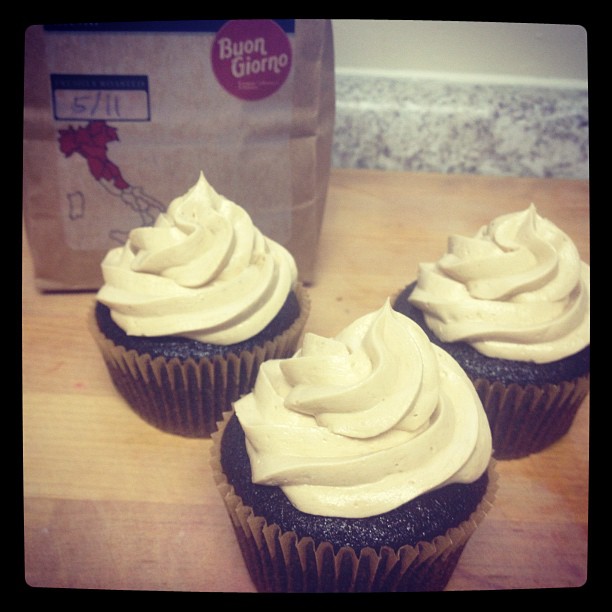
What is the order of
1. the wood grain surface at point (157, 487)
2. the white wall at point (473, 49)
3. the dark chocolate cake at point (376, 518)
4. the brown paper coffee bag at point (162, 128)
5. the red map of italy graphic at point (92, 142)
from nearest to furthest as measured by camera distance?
the dark chocolate cake at point (376, 518) < the white wall at point (473, 49) < the wood grain surface at point (157, 487) < the brown paper coffee bag at point (162, 128) < the red map of italy graphic at point (92, 142)

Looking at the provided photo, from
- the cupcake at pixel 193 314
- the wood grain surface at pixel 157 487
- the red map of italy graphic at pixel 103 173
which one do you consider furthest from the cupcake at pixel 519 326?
the red map of italy graphic at pixel 103 173

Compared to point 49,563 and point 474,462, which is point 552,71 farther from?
point 49,563

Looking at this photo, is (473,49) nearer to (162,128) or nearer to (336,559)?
(162,128)

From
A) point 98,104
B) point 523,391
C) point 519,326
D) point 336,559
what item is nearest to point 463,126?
point 519,326

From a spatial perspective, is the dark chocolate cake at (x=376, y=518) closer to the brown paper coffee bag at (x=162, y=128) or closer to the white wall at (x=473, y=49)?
the white wall at (x=473, y=49)

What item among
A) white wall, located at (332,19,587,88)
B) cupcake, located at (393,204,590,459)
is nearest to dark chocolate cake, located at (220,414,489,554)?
cupcake, located at (393,204,590,459)

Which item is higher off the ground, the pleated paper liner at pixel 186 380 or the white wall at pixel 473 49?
the white wall at pixel 473 49
